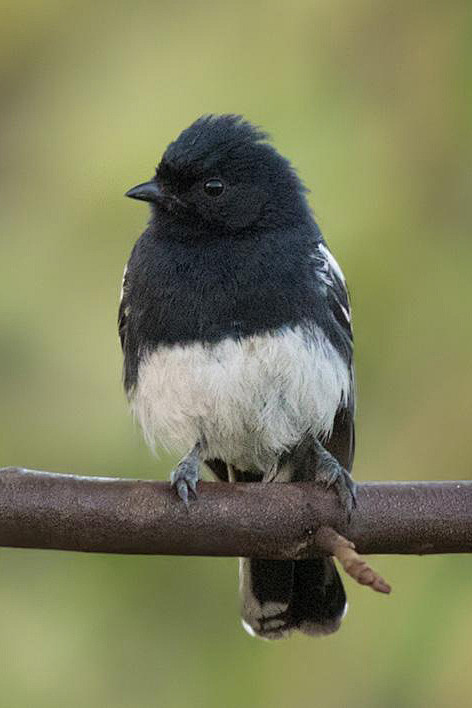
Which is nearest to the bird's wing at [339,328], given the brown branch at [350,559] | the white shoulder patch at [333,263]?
the white shoulder patch at [333,263]

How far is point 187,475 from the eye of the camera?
385 cm

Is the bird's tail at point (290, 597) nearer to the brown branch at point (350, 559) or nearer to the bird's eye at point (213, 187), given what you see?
the brown branch at point (350, 559)

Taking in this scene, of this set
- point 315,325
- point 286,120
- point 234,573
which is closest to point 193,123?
point 286,120

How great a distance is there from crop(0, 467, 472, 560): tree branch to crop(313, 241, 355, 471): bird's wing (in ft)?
3.59

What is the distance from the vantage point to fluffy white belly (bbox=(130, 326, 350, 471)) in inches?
168

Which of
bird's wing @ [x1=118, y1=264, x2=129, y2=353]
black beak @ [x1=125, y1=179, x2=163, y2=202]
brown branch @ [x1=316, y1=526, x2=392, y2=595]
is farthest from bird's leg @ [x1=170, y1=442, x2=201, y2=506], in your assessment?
black beak @ [x1=125, y1=179, x2=163, y2=202]

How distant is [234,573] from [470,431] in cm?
93

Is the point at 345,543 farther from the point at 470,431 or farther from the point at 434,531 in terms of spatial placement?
the point at 470,431

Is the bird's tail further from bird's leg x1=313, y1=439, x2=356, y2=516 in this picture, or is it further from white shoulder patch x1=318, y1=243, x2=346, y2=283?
white shoulder patch x1=318, y1=243, x2=346, y2=283

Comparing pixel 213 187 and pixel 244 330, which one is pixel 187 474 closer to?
pixel 244 330

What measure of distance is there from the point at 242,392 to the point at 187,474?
52 cm

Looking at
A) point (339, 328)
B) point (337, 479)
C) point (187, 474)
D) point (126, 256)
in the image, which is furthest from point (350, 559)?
point (126, 256)

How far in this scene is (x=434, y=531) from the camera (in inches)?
134

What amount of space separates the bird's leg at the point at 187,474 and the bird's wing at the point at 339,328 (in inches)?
19.6
